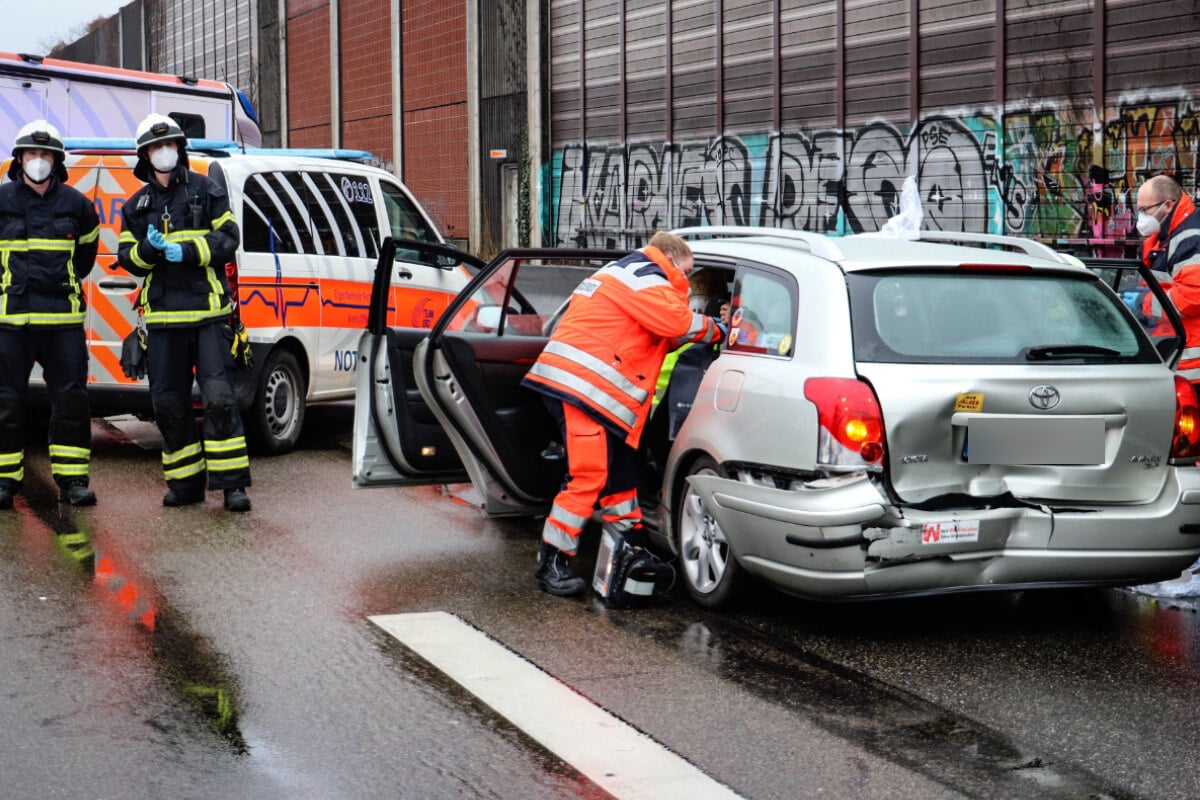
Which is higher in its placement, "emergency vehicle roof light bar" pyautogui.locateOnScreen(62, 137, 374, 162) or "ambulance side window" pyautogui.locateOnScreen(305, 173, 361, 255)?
"emergency vehicle roof light bar" pyautogui.locateOnScreen(62, 137, 374, 162)

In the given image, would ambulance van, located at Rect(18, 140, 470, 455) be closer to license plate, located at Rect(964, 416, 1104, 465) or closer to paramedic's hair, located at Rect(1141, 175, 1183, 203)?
paramedic's hair, located at Rect(1141, 175, 1183, 203)

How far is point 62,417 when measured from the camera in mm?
8312

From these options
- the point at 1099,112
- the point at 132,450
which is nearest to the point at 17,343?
the point at 132,450

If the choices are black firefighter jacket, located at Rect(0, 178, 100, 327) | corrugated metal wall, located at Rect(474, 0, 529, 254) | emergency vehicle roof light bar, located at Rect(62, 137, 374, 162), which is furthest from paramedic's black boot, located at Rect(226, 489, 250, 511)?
corrugated metal wall, located at Rect(474, 0, 529, 254)

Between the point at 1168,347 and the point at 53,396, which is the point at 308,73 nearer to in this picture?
the point at 53,396

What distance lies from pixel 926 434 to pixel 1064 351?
0.68 m

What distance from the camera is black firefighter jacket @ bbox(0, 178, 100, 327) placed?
819cm

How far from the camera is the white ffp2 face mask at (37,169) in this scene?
8.15 m

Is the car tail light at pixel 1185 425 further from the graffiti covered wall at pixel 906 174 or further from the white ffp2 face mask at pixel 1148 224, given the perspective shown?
the graffiti covered wall at pixel 906 174

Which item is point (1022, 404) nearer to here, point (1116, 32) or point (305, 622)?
point (305, 622)

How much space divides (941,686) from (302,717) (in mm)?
2101

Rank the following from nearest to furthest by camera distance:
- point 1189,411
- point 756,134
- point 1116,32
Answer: point 1189,411 < point 1116,32 < point 756,134

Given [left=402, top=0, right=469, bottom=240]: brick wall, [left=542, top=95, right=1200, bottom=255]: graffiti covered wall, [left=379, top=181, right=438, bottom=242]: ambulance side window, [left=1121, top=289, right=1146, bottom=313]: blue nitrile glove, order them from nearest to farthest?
[left=1121, top=289, right=1146, bottom=313]: blue nitrile glove < [left=379, top=181, right=438, bottom=242]: ambulance side window < [left=542, top=95, right=1200, bottom=255]: graffiti covered wall < [left=402, top=0, right=469, bottom=240]: brick wall

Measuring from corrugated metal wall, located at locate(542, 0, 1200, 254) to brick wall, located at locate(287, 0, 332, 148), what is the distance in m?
10.1
